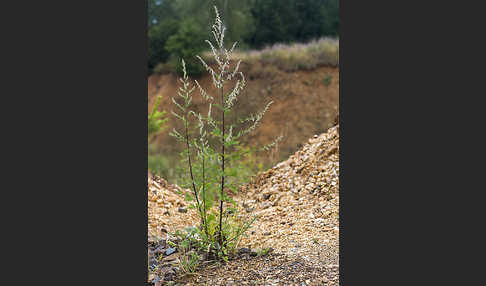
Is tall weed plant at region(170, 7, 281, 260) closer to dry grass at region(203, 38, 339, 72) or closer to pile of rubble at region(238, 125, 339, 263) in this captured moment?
pile of rubble at region(238, 125, 339, 263)

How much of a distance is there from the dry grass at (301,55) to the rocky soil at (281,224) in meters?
0.76

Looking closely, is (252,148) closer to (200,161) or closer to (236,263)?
(200,161)

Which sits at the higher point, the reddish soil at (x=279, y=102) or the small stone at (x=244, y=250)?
the reddish soil at (x=279, y=102)

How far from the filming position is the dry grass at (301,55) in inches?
203

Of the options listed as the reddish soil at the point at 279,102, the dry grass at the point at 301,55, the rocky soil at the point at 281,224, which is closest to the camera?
the rocky soil at the point at 281,224

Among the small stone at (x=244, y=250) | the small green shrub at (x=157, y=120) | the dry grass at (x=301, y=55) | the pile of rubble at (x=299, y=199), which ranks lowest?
the small stone at (x=244, y=250)

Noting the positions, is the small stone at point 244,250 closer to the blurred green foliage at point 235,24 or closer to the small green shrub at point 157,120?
the small green shrub at point 157,120

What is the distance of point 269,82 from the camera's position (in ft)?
16.7

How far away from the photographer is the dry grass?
5164 mm

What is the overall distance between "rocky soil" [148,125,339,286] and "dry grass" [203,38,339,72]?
765 mm

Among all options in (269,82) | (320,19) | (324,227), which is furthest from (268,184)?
(320,19)

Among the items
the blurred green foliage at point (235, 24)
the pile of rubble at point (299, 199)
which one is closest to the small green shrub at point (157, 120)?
the blurred green foliage at point (235, 24)

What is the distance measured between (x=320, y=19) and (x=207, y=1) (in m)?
1.28

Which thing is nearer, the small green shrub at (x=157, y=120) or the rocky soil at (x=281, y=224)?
the rocky soil at (x=281, y=224)
